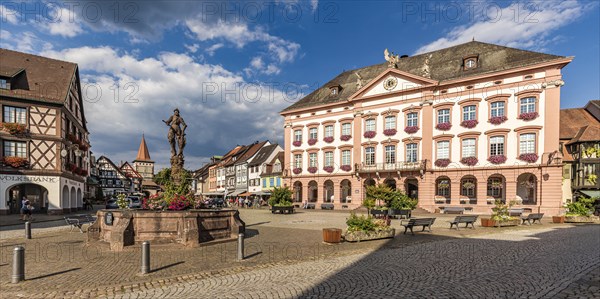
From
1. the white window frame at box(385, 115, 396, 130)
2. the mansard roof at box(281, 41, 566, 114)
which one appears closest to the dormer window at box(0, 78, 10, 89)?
the mansard roof at box(281, 41, 566, 114)

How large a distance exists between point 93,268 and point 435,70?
3547 centimetres

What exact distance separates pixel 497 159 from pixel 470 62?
388 inches

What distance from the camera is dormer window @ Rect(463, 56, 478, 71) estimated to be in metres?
33.2

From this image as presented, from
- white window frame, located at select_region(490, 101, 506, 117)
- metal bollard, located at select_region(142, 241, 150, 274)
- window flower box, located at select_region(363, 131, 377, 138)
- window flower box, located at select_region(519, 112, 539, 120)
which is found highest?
white window frame, located at select_region(490, 101, 506, 117)

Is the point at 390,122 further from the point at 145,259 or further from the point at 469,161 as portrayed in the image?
the point at 145,259

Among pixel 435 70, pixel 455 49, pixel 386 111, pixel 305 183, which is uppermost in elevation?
pixel 455 49

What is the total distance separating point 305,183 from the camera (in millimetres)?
43156

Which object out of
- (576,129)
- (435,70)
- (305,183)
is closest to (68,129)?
(305,183)

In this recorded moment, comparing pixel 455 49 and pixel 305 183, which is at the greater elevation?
pixel 455 49

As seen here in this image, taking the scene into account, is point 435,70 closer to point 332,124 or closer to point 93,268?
point 332,124

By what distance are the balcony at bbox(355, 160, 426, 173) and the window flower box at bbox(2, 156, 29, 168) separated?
98.1 feet

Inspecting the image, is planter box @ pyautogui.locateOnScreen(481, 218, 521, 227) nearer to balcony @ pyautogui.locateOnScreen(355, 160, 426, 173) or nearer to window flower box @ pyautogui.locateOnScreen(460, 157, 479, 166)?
window flower box @ pyautogui.locateOnScreen(460, 157, 479, 166)

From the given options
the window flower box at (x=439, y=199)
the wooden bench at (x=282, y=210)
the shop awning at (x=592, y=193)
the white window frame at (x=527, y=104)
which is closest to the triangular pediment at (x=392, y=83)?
the white window frame at (x=527, y=104)

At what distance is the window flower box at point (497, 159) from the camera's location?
100 ft
